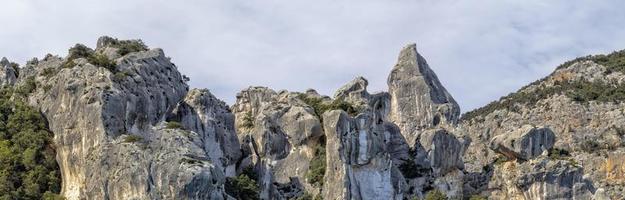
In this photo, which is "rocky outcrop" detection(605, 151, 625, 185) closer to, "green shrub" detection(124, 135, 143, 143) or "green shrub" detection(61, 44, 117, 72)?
"green shrub" detection(61, 44, 117, 72)

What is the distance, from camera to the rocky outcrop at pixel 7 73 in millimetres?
79312

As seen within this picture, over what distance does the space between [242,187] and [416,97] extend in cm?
2729

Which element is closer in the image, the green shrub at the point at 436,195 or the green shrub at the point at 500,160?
the green shrub at the point at 436,195

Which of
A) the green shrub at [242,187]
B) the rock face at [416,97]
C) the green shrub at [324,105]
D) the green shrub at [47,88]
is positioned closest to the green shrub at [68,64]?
the green shrub at [47,88]

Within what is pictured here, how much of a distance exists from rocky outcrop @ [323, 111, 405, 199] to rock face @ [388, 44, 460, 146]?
18161mm

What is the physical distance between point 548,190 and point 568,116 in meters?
32.2

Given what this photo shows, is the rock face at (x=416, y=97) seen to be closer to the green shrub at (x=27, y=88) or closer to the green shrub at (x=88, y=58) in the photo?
the green shrub at (x=88, y=58)

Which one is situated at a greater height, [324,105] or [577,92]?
[577,92]

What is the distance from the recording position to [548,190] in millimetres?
71188

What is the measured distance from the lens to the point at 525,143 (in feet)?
246

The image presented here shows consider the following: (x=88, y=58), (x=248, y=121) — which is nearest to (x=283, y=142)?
(x=248, y=121)

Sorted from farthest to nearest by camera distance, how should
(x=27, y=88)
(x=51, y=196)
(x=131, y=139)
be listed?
1. (x=27, y=88)
2. (x=51, y=196)
3. (x=131, y=139)

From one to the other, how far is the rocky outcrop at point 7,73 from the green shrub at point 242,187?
67.1 feet

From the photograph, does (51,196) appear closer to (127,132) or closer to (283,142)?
(127,132)
